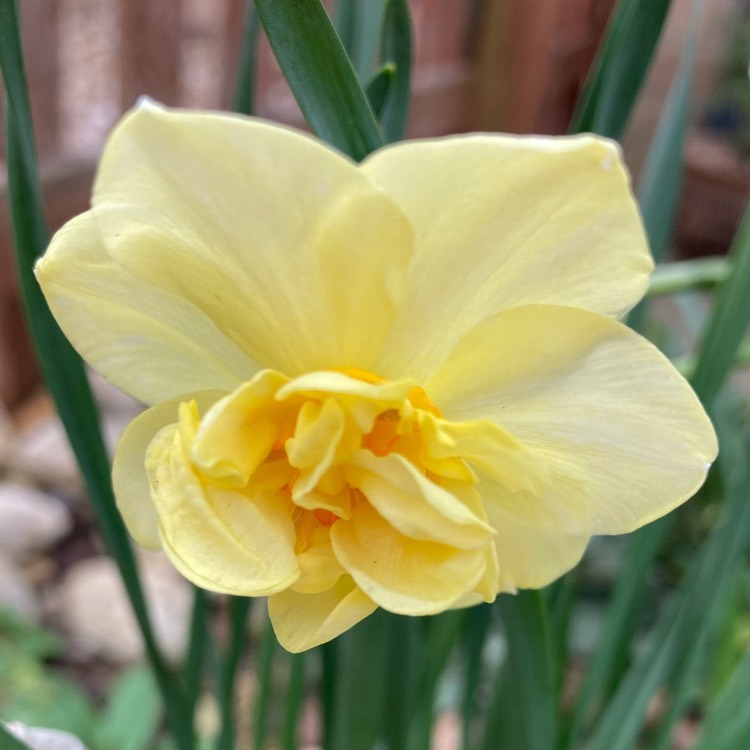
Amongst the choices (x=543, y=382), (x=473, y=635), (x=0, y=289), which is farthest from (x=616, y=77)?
(x=0, y=289)

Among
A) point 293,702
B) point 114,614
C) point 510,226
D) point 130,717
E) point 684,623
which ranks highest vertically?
point 510,226

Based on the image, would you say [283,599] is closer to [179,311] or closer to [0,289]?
[179,311]

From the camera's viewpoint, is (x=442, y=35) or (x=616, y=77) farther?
(x=442, y=35)

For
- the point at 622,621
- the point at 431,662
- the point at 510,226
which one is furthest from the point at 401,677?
the point at 510,226

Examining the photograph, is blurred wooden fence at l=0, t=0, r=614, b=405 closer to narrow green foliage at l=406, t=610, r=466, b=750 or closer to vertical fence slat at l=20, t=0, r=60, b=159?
vertical fence slat at l=20, t=0, r=60, b=159

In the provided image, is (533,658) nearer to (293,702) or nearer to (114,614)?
(293,702)

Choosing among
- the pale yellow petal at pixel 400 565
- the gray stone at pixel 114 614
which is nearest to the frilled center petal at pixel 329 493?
the pale yellow petal at pixel 400 565
